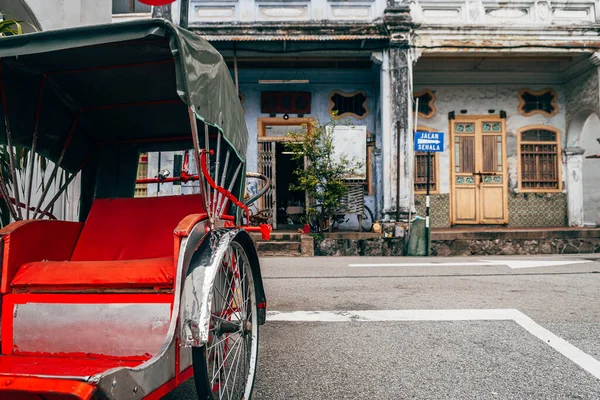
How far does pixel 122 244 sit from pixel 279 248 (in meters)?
7.18

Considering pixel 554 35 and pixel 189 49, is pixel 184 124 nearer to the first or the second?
pixel 189 49

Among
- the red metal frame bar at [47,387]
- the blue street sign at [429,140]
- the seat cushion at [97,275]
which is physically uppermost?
the blue street sign at [429,140]

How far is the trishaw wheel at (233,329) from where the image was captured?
2.19 m

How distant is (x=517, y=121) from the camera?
13062 millimetres

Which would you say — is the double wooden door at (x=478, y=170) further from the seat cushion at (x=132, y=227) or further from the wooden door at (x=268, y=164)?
Answer: the seat cushion at (x=132, y=227)

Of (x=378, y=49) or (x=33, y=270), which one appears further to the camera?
(x=378, y=49)

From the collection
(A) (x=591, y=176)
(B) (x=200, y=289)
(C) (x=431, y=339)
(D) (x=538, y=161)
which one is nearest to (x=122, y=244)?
(B) (x=200, y=289)

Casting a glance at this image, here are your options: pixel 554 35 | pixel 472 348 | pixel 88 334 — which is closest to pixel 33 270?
pixel 88 334

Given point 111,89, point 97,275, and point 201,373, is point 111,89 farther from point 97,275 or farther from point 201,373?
point 201,373

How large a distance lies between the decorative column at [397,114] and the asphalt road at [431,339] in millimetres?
4794

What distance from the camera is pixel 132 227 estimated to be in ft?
10.3

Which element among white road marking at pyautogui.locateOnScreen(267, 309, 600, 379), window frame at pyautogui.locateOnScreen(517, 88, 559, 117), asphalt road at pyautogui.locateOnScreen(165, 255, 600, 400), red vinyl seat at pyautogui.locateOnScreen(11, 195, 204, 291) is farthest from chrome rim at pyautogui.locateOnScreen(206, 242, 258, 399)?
window frame at pyautogui.locateOnScreen(517, 88, 559, 117)

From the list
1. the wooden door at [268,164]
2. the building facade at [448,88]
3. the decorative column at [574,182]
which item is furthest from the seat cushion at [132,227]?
the decorative column at [574,182]

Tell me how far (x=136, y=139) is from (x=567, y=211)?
13.0 meters
